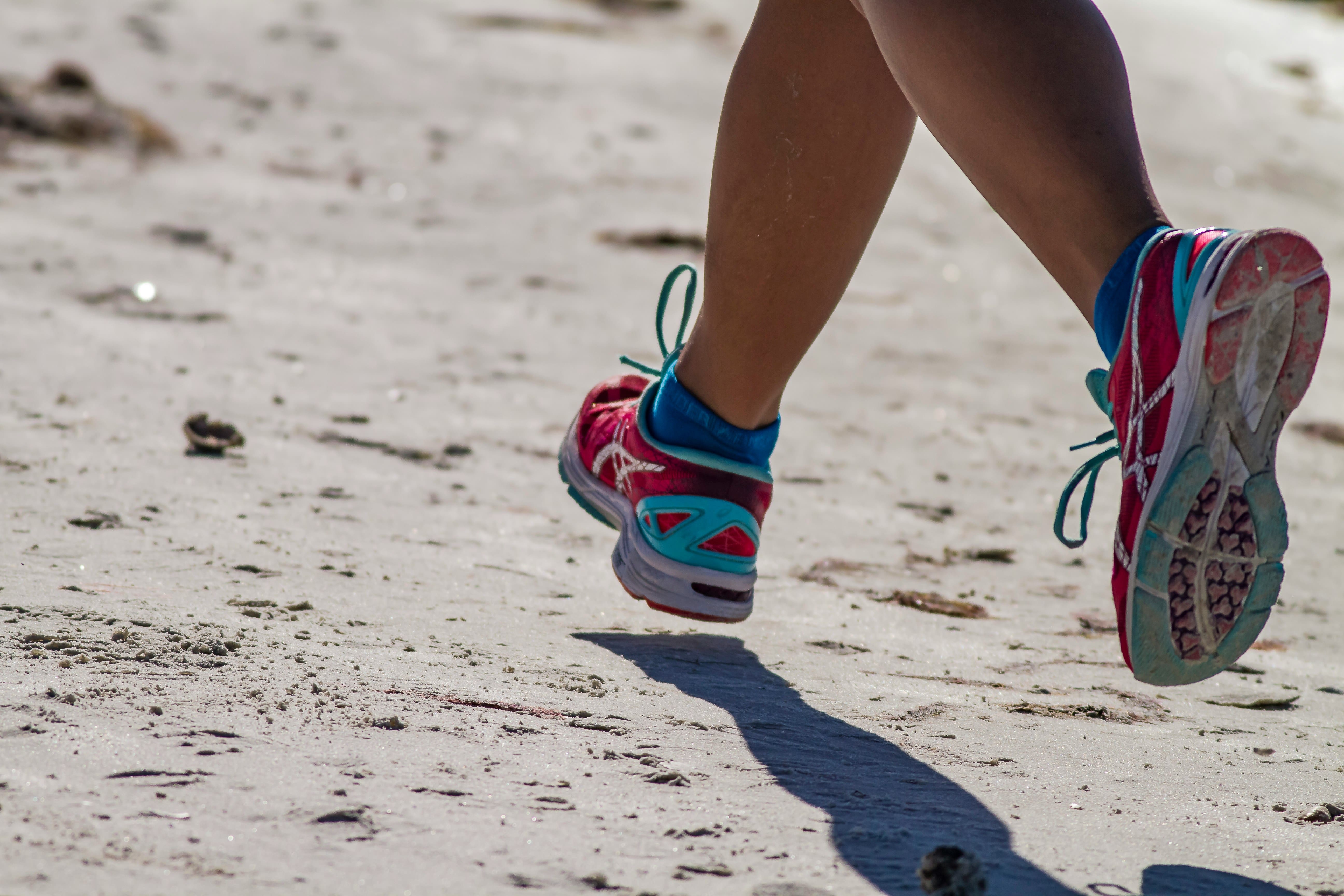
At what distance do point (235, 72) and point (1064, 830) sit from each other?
5152 mm

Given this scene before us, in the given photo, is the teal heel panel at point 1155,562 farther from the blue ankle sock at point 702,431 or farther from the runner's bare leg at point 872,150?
the blue ankle sock at point 702,431

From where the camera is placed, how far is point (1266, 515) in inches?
44.8

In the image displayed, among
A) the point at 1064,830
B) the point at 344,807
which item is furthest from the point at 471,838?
the point at 1064,830

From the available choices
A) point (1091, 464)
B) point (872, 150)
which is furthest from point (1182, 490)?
point (872, 150)

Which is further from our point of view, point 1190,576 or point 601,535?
point 601,535

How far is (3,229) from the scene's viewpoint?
3.28 m

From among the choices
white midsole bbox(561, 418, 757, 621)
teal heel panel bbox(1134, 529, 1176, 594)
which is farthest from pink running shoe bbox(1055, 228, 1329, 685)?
white midsole bbox(561, 418, 757, 621)

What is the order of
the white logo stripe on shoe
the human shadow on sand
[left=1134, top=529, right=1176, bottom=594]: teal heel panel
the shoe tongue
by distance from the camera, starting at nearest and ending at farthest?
1. the human shadow on sand
2. [left=1134, top=529, right=1176, bottom=594]: teal heel panel
3. the shoe tongue
4. the white logo stripe on shoe

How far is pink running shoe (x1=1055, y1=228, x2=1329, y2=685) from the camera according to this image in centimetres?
111

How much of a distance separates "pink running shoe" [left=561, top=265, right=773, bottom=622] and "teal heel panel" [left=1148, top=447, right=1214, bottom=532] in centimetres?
59

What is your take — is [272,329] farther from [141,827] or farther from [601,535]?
[141,827]

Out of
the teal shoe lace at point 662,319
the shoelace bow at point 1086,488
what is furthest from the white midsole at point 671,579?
the shoelace bow at point 1086,488

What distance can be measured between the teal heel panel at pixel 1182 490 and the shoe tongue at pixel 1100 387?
0.16 metres

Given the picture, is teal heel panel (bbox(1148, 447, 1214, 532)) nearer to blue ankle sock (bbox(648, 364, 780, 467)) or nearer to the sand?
the sand
